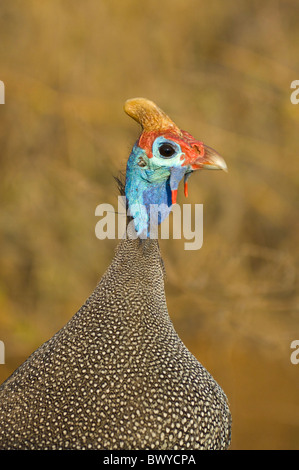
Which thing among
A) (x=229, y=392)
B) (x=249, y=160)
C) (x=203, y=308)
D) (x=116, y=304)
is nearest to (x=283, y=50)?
(x=249, y=160)

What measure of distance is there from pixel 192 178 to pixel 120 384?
310cm

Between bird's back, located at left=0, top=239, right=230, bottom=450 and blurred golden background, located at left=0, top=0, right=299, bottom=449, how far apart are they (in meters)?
2.81

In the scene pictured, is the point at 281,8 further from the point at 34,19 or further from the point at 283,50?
the point at 34,19

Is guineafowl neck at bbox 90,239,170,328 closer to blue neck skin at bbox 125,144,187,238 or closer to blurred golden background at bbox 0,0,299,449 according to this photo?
blue neck skin at bbox 125,144,187,238

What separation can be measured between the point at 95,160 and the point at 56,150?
0.31 m

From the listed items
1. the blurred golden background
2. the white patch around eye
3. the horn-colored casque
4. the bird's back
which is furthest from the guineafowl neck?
the blurred golden background

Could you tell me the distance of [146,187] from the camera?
8.08 feet

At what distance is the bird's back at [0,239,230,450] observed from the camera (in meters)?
2.21

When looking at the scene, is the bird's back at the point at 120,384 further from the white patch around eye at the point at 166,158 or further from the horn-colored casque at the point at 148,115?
the horn-colored casque at the point at 148,115

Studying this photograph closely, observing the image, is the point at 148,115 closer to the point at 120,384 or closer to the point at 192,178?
the point at 120,384

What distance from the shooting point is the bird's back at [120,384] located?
221 cm

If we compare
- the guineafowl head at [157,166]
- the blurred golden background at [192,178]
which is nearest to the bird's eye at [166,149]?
the guineafowl head at [157,166]

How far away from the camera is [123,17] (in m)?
5.50

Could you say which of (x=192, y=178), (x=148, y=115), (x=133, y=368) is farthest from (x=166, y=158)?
(x=192, y=178)
